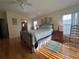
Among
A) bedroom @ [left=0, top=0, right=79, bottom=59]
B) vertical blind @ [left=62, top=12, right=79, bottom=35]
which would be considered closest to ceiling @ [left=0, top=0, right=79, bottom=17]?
bedroom @ [left=0, top=0, right=79, bottom=59]

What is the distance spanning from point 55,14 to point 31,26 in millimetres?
4313

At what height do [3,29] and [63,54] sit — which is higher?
[3,29]

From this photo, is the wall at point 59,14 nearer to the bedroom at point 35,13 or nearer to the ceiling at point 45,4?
the bedroom at point 35,13

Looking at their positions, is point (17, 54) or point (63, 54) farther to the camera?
point (17, 54)

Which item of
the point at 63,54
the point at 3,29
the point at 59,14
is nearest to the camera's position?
the point at 63,54

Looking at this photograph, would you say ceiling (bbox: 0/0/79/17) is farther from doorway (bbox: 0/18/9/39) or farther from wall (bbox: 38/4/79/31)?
doorway (bbox: 0/18/9/39)

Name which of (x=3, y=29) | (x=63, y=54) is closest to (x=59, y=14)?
(x=63, y=54)

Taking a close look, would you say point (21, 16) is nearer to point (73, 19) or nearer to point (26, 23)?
point (26, 23)

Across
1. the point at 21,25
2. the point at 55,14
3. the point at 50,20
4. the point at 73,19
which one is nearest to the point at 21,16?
the point at 21,25

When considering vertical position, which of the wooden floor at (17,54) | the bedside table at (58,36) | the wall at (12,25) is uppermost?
the wall at (12,25)

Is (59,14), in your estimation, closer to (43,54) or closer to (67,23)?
(67,23)

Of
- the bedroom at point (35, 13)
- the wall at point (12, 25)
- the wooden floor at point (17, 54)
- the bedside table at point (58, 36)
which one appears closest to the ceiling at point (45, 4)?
the bedroom at point (35, 13)

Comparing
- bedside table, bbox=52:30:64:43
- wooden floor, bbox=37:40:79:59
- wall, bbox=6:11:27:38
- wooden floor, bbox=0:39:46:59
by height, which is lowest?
wooden floor, bbox=0:39:46:59

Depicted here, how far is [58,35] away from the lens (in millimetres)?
4875
